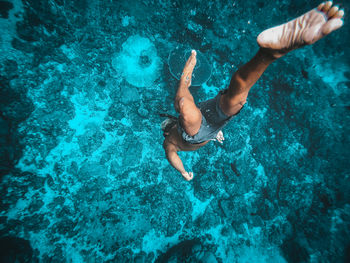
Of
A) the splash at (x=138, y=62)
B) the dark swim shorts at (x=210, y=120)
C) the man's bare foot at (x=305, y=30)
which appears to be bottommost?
the man's bare foot at (x=305, y=30)

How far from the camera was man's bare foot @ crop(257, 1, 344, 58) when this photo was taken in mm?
968

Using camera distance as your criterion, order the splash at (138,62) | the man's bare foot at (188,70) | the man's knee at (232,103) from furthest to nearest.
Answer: the splash at (138,62), the man's bare foot at (188,70), the man's knee at (232,103)

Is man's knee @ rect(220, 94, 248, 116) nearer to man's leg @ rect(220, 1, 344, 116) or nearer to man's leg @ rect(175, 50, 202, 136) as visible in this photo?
man's leg @ rect(220, 1, 344, 116)

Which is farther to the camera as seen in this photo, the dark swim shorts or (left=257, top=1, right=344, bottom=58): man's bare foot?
the dark swim shorts

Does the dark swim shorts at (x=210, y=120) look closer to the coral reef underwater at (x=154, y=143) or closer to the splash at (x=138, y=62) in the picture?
the coral reef underwater at (x=154, y=143)

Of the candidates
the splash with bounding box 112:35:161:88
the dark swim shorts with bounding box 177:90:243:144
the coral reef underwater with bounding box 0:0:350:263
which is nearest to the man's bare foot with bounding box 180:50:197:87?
the dark swim shorts with bounding box 177:90:243:144

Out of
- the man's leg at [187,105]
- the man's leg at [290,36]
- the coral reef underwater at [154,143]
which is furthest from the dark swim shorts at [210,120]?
the coral reef underwater at [154,143]

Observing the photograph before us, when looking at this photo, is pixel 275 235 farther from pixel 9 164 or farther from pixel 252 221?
pixel 9 164

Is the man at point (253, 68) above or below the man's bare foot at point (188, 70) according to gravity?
below

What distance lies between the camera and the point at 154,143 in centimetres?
471

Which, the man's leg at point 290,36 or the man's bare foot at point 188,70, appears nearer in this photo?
the man's leg at point 290,36

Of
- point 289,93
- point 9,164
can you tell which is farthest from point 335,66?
point 9,164

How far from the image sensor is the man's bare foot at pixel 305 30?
0.97 m

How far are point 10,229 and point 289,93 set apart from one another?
8895 mm
